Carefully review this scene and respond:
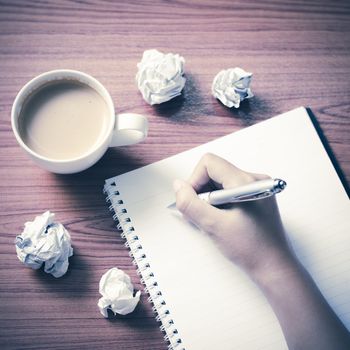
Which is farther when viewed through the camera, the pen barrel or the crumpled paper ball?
the crumpled paper ball

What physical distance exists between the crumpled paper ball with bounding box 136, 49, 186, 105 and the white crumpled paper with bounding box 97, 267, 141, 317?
0.29m

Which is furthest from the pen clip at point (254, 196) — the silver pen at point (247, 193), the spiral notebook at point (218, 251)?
the spiral notebook at point (218, 251)

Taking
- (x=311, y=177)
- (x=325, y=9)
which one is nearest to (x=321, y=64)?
(x=325, y=9)

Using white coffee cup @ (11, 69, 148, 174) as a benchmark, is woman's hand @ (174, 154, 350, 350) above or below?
below

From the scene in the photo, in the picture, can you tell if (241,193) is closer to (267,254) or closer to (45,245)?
(267,254)

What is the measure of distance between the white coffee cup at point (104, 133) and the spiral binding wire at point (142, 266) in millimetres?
74

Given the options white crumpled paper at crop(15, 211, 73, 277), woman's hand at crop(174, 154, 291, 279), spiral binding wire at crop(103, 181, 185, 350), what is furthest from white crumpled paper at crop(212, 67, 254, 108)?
white crumpled paper at crop(15, 211, 73, 277)

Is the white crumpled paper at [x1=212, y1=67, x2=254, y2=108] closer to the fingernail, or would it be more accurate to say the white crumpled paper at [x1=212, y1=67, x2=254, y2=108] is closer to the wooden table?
the wooden table

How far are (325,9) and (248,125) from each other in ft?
0.92

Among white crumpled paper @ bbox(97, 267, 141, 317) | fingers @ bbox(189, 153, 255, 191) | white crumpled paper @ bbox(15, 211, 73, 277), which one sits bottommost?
white crumpled paper @ bbox(97, 267, 141, 317)

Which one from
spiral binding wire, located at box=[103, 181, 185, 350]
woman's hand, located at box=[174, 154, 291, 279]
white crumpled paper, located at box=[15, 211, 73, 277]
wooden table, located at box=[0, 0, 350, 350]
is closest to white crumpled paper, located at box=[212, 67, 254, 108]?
wooden table, located at box=[0, 0, 350, 350]

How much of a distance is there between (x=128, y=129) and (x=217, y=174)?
5.9 inches

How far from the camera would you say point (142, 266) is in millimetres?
670

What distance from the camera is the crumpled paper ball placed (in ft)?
2.34
